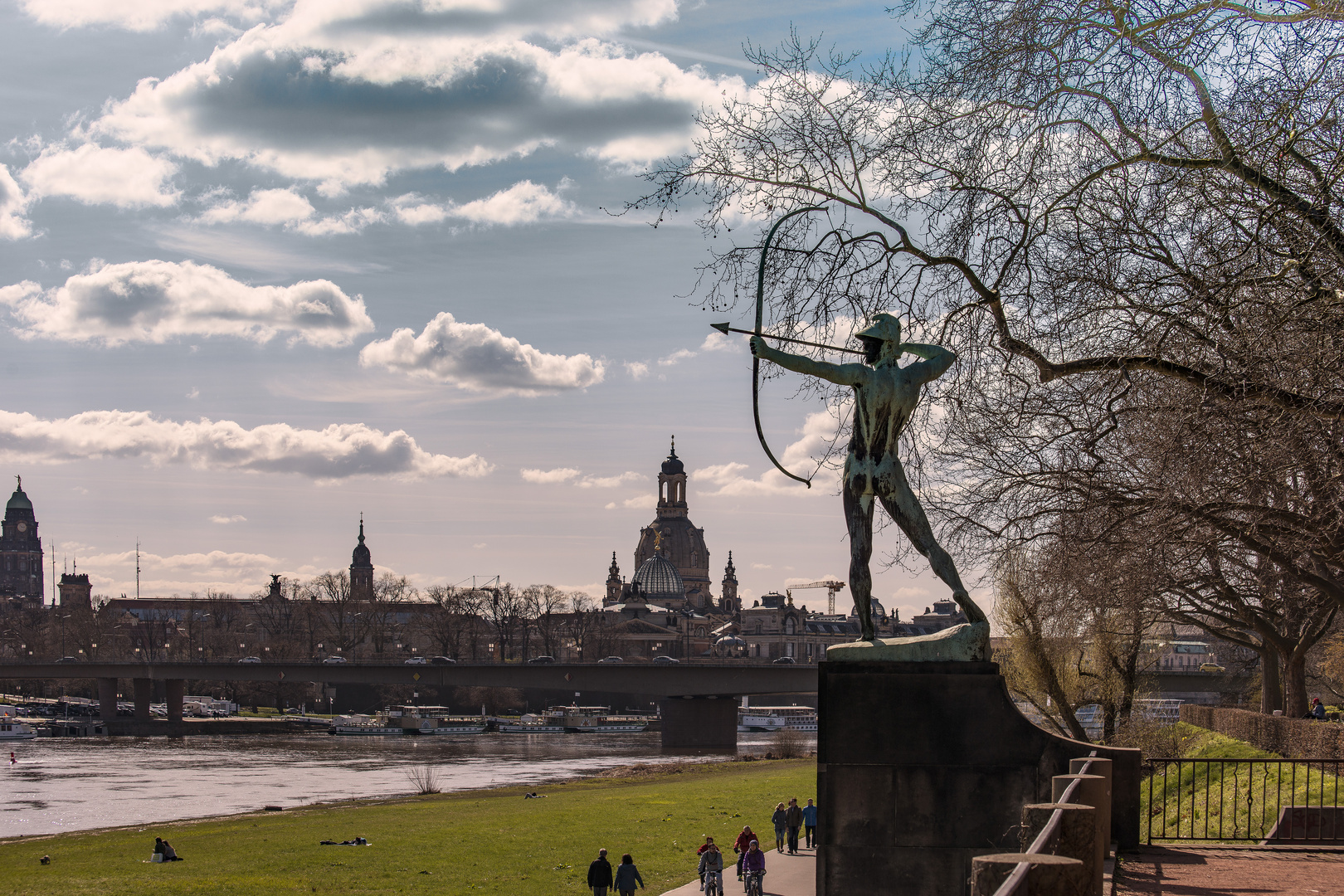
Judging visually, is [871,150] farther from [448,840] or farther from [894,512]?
[448,840]

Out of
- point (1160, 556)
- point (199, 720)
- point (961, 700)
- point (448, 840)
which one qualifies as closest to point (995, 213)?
point (961, 700)

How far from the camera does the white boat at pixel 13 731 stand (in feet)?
344

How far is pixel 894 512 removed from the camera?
11.7 meters

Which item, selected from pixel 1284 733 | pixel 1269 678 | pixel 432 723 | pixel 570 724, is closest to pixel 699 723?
pixel 570 724

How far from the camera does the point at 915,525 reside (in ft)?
38.3

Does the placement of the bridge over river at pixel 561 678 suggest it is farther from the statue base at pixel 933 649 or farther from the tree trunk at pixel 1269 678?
the statue base at pixel 933 649

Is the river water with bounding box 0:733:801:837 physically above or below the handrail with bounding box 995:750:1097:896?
below

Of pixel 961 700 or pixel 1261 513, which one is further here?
pixel 1261 513

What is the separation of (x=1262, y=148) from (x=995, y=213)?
9.14 feet

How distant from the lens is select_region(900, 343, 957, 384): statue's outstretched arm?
11.6 m

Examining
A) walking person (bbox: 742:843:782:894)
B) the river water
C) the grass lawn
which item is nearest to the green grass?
walking person (bbox: 742:843:782:894)

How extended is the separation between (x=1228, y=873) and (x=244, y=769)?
6916 cm

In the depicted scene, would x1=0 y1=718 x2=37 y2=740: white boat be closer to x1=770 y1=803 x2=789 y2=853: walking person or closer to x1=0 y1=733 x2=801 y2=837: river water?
x1=0 y1=733 x2=801 y2=837: river water

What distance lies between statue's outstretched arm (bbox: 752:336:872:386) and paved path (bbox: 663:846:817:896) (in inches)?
567
